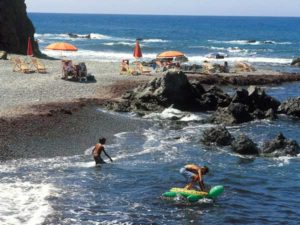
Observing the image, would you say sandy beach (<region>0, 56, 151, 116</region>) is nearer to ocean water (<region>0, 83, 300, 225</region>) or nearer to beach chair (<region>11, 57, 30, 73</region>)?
beach chair (<region>11, 57, 30, 73</region>)

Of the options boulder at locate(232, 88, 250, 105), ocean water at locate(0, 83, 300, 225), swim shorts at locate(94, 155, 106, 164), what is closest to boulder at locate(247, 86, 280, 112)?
boulder at locate(232, 88, 250, 105)

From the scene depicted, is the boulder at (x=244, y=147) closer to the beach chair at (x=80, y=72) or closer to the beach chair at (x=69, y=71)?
the beach chair at (x=80, y=72)

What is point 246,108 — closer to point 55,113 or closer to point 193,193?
point 55,113

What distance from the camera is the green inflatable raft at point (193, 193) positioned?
17734 millimetres

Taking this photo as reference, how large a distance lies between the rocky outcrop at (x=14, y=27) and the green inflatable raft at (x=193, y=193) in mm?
37378

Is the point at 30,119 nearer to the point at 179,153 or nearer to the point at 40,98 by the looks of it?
the point at 40,98

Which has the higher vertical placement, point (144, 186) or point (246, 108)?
point (246, 108)

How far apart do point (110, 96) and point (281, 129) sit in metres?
10.9

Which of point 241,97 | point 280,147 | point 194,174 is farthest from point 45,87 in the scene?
point 194,174

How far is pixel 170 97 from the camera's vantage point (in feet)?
108

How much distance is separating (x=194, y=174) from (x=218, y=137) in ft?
22.6

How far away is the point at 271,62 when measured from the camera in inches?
2628

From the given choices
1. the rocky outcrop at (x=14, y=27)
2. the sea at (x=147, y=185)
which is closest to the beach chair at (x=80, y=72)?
the sea at (x=147, y=185)

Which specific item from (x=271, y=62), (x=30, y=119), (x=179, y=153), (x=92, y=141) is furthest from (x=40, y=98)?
(x=271, y=62)
